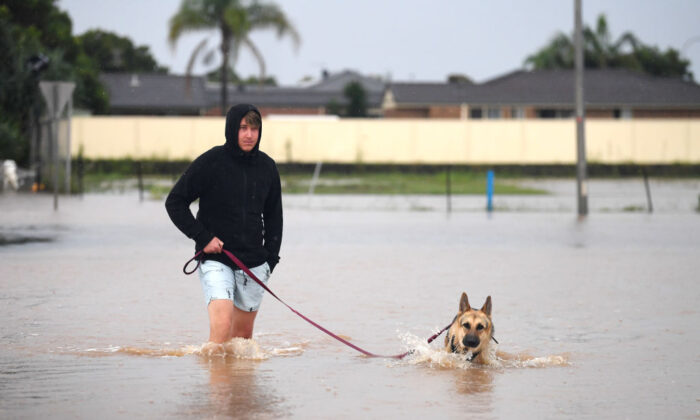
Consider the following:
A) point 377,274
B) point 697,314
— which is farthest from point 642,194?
point 697,314

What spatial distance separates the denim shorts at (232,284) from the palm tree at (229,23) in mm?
47765

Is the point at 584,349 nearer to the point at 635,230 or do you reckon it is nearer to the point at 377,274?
the point at 377,274

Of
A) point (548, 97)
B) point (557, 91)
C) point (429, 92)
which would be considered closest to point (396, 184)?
point (548, 97)

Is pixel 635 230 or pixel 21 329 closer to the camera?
pixel 21 329

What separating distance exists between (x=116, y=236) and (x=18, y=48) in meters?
21.7

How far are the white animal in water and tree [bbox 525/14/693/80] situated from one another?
56.3 metres

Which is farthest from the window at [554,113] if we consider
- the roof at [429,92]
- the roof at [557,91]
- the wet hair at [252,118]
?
the wet hair at [252,118]

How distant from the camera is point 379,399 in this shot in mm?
6984

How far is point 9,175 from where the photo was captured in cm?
3553

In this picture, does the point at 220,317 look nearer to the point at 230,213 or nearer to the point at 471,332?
the point at 230,213

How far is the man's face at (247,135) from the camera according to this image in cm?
752

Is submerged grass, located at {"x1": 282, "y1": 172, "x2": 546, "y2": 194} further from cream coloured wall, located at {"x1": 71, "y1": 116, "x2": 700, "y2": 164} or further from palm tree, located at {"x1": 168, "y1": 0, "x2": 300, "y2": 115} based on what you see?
palm tree, located at {"x1": 168, "y1": 0, "x2": 300, "y2": 115}

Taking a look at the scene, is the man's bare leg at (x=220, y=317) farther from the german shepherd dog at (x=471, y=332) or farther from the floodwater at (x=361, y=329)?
the german shepherd dog at (x=471, y=332)

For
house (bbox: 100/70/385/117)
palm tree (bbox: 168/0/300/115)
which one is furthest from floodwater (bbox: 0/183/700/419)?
house (bbox: 100/70/385/117)
